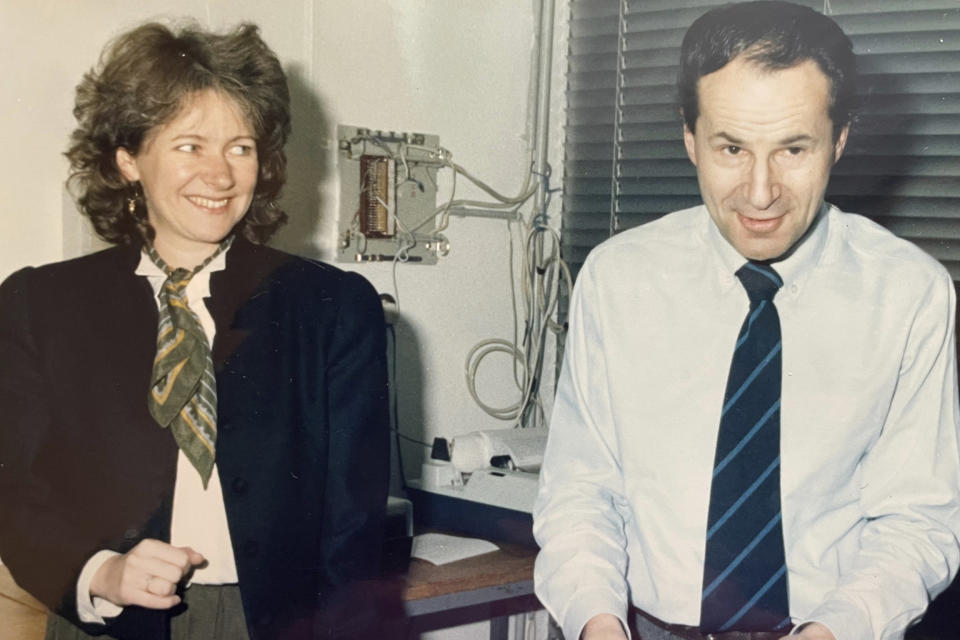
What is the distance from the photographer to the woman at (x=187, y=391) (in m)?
1.33

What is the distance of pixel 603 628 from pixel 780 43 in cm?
71

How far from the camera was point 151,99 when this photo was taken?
4.53ft

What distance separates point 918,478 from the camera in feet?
3.87

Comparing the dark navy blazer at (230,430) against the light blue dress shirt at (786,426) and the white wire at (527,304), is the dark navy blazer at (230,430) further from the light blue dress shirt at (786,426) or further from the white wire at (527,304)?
the white wire at (527,304)

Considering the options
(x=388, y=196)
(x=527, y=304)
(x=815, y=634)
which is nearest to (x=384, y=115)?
(x=388, y=196)

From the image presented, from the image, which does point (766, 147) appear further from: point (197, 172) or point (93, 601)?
point (93, 601)

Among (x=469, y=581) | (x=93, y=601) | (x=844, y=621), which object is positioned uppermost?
(x=844, y=621)

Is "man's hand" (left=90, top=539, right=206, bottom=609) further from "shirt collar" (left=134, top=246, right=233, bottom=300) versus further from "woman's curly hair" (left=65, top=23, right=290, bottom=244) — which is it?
"woman's curly hair" (left=65, top=23, right=290, bottom=244)

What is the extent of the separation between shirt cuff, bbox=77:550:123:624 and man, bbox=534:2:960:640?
0.57 metres

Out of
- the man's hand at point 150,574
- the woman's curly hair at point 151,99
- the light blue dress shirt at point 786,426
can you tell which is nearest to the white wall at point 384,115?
the woman's curly hair at point 151,99

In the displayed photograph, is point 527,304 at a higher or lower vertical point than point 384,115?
lower

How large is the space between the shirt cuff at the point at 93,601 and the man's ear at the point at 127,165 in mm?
540

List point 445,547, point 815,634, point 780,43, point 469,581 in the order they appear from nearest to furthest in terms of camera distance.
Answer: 1. point 815,634
2. point 780,43
3. point 469,581
4. point 445,547

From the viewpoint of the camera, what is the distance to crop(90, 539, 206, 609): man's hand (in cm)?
124
